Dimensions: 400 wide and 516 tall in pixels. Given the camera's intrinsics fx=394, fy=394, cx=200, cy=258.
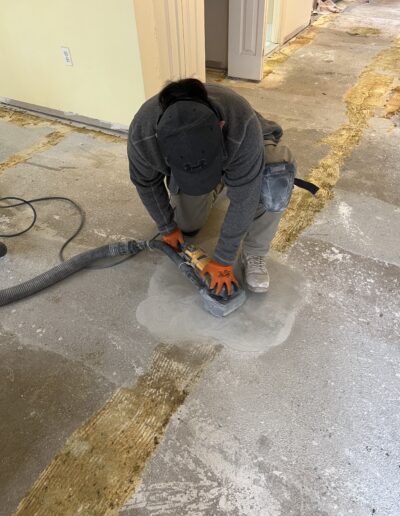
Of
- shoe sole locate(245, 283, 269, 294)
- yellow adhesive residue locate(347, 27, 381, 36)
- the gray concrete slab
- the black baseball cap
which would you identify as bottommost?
the gray concrete slab

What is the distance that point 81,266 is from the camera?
1.72 m

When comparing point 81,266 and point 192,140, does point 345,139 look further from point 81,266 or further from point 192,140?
point 192,140

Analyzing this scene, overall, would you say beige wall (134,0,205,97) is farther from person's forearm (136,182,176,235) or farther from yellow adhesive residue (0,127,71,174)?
person's forearm (136,182,176,235)

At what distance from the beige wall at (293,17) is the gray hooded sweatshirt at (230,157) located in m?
3.15

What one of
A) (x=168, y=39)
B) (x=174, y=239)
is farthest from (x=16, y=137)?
(x=174, y=239)

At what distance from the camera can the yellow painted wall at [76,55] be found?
228 cm

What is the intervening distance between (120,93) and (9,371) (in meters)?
1.86

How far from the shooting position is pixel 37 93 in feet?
9.73

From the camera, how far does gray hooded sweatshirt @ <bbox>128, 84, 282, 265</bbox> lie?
1111 mm

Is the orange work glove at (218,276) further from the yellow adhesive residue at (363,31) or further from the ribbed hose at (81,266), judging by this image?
the yellow adhesive residue at (363,31)

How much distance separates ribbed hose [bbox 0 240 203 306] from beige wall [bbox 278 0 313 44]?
3.36 meters

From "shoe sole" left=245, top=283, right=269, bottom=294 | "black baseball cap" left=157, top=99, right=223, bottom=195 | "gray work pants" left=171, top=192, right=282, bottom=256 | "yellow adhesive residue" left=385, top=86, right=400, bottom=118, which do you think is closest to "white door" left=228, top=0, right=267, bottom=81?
"yellow adhesive residue" left=385, top=86, right=400, bottom=118

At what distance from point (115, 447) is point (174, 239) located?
31.7 inches

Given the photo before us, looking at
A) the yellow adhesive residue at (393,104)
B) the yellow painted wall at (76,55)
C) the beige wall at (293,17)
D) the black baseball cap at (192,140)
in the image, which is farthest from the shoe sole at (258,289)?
the beige wall at (293,17)
